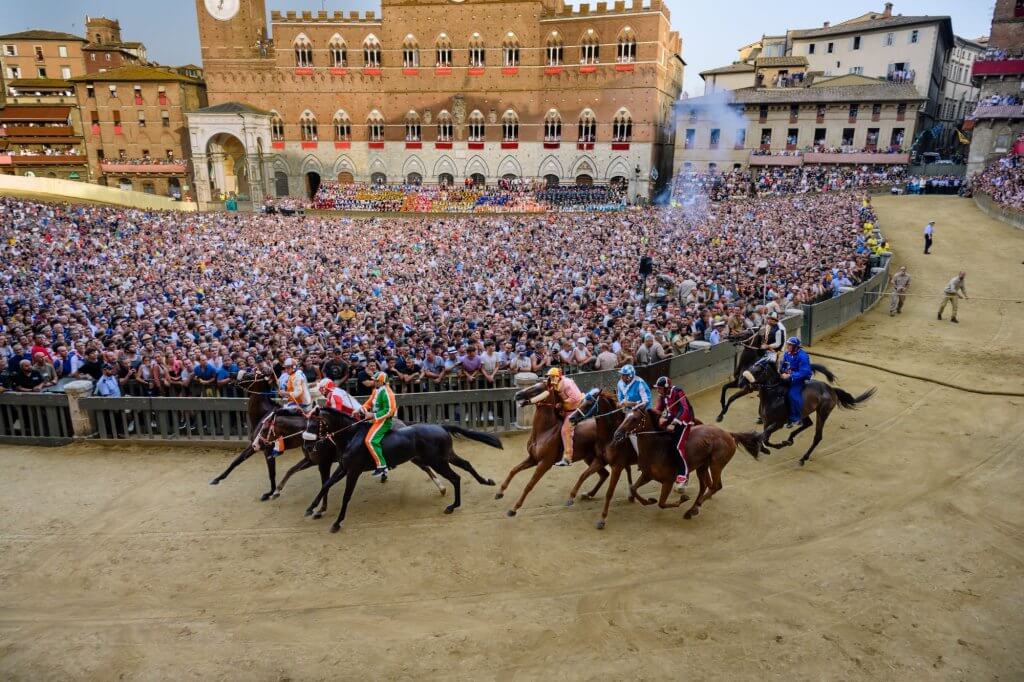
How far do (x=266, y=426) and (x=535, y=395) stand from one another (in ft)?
13.5

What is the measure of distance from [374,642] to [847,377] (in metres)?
12.4

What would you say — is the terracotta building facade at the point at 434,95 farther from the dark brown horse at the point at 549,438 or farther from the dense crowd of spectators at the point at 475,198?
the dark brown horse at the point at 549,438

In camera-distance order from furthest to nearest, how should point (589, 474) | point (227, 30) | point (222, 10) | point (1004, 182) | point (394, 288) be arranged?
point (227, 30)
point (222, 10)
point (1004, 182)
point (394, 288)
point (589, 474)

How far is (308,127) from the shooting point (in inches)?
2078

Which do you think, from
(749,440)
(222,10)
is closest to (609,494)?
(749,440)

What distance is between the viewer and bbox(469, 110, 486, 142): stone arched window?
5181cm

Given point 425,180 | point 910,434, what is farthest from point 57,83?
point 910,434

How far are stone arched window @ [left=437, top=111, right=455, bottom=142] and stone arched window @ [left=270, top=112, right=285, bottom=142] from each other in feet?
43.3

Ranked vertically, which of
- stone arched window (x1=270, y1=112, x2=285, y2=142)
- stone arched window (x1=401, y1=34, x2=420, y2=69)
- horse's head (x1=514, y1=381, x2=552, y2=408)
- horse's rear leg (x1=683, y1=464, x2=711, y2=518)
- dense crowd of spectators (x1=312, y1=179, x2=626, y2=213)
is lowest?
horse's rear leg (x1=683, y1=464, x2=711, y2=518)

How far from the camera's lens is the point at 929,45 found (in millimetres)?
50844

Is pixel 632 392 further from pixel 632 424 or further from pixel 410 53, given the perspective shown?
pixel 410 53

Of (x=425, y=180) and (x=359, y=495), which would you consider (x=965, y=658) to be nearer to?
(x=359, y=495)

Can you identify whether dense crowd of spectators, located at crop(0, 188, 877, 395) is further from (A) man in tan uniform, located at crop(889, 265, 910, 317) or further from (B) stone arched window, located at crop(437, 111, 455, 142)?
(B) stone arched window, located at crop(437, 111, 455, 142)

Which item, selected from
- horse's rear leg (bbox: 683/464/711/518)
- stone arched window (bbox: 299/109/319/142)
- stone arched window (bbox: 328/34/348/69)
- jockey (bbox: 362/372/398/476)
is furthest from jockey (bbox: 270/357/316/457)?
stone arched window (bbox: 328/34/348/69)
